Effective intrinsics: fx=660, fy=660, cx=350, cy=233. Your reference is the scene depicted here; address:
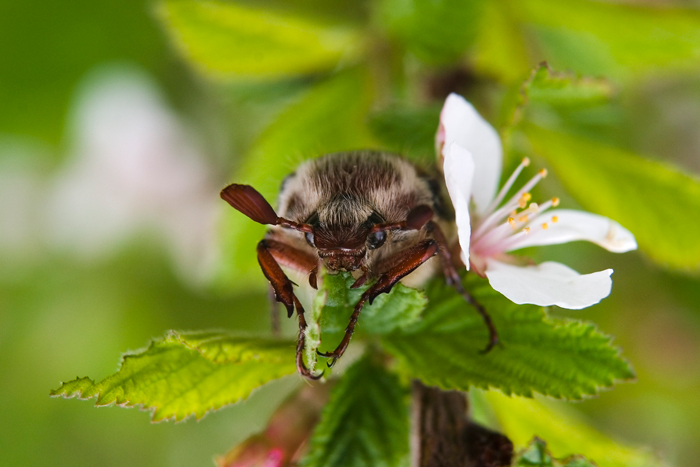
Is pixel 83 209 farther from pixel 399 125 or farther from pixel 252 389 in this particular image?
pixel 252 389

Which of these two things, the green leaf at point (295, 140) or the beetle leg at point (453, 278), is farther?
the green leaf at point (295, 140)

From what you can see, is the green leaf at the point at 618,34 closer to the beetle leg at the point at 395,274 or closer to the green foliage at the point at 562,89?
the green foliage at the point at 562,89

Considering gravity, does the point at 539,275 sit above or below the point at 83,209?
below

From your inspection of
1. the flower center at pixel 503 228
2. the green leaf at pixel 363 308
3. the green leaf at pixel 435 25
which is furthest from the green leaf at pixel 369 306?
the green leaf at pixel 435 25

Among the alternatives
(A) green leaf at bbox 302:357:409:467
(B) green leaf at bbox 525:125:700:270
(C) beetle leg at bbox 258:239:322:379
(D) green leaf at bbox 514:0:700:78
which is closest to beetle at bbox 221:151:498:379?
(C) beetle leg at bbox 258:239:322:379

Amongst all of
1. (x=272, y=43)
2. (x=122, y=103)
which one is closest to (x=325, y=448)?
(x=272, y=43)

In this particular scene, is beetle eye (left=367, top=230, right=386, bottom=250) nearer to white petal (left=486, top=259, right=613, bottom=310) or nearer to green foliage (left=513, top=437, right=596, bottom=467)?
white petal (left=486, top=259, right=613, bottom=310)
